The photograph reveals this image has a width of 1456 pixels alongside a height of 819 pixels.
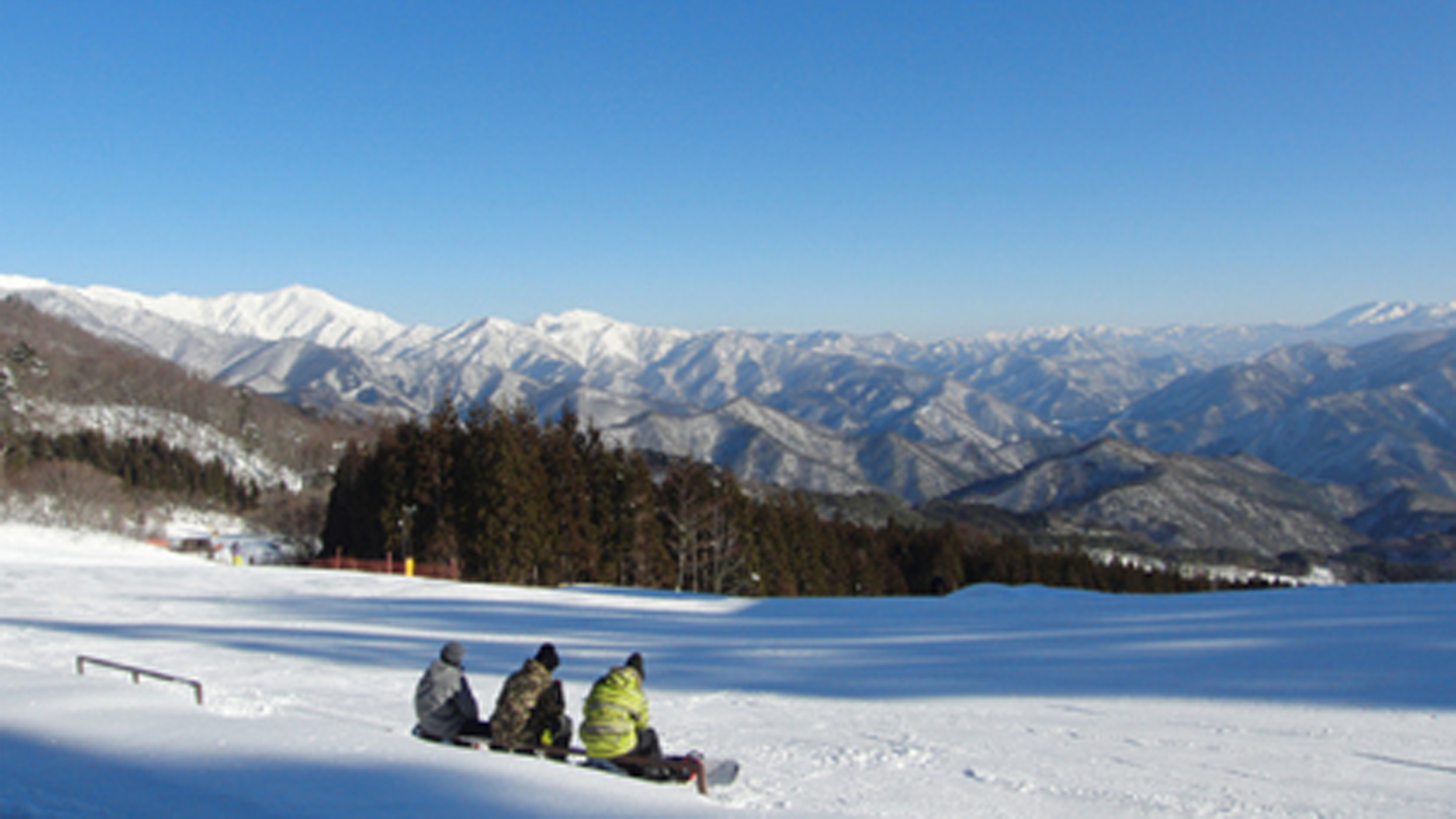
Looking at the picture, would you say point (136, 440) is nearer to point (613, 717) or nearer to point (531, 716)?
point (531, 716)

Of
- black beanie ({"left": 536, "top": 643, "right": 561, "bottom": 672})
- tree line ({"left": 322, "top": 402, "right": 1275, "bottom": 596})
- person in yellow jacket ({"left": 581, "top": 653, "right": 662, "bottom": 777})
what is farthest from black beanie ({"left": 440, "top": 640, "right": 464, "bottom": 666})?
tree line ({"left": 322, "top": 402, "right": 1275, "bottom": 596})

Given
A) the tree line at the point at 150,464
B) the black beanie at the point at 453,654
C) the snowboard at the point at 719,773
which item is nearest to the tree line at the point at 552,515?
the snowboard at the point at 719,773

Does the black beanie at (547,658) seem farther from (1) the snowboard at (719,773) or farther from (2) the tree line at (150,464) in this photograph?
(2) the tree line at (150,464)

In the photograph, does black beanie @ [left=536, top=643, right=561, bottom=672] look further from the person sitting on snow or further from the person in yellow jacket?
the person in yellow jacket

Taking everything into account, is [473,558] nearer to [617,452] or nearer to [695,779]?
[617,452]

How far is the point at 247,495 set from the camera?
10575 cm

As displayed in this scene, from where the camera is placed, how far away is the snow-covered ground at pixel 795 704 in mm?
6430

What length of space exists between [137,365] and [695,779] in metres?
165

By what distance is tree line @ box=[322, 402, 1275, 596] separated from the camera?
42.2 meters

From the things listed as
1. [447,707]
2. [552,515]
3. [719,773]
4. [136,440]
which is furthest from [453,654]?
[136,440]

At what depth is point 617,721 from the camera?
24.4ft

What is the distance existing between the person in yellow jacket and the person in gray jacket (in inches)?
49.2

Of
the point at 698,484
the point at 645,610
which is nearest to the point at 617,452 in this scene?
the point at 698,484

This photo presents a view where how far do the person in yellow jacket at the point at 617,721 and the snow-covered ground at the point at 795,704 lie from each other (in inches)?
20.2
